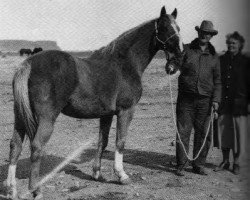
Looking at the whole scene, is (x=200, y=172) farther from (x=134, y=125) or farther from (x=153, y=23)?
(x=134, y=125)

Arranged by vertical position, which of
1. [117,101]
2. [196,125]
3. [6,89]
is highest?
[117,101]

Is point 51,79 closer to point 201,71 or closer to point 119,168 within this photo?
point 119,168

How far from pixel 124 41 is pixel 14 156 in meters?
2.45

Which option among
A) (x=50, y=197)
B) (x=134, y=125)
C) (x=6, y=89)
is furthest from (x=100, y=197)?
(x=6, y=89)

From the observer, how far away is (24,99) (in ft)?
14.8

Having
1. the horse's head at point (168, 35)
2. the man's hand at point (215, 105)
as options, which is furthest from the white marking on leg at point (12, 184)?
the man's hand at point (215, 105)

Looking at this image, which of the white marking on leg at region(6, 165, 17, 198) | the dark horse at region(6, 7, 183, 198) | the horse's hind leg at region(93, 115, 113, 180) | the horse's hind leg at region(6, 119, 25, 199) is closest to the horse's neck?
the dark horse at region(6, 7, 183, 198)

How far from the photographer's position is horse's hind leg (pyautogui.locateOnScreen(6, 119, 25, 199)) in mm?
4742

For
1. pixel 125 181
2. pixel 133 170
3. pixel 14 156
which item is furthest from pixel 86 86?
pixel 133 170

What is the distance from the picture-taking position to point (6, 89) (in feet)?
60.0

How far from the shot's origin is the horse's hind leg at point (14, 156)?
4.74 m

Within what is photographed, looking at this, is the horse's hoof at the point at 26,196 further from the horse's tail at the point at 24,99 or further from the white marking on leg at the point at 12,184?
the horse's tail at the point at 24,99

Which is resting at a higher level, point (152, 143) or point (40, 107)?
point (40, 107)

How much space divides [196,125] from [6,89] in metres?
14.2
